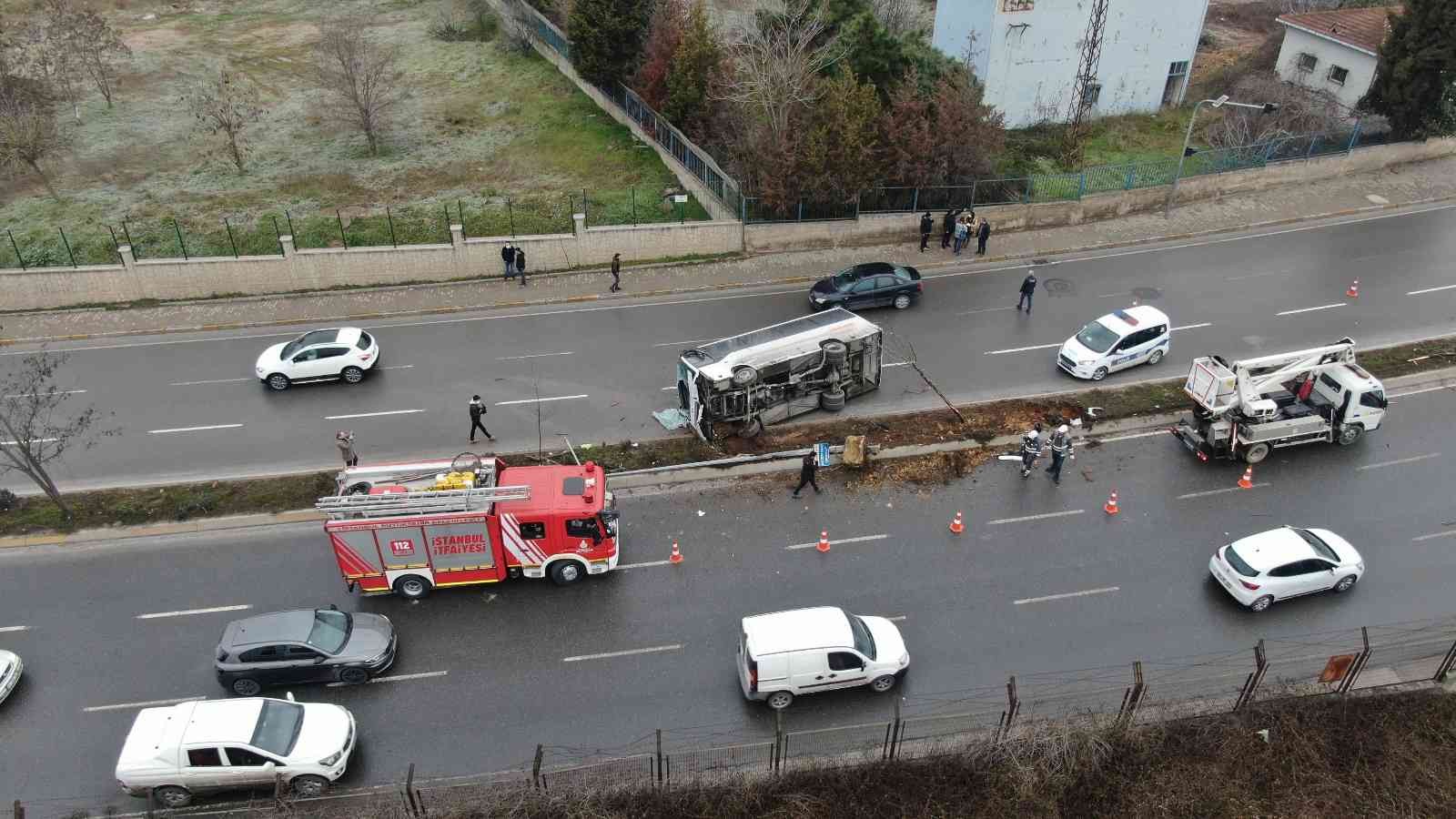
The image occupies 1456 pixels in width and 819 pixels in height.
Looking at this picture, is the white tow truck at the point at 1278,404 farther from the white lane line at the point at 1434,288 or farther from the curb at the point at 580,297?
the curb at the point at 580,297

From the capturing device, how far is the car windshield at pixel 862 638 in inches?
625

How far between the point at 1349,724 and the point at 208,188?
127 ft

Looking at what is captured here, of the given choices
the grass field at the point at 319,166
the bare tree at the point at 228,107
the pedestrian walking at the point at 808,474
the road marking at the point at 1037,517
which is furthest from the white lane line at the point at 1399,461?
the bare tree at the point at 228,107

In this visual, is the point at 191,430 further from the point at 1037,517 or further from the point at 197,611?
A: the point at 1037,517

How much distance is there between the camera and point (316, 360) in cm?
2569

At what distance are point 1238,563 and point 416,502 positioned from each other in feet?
52.1

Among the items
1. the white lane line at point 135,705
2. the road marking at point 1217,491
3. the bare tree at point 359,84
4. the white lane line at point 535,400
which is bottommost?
the white lane line at point 135,705

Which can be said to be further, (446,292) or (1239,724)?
(446,292)

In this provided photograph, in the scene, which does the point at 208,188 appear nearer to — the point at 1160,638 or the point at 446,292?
the point at 446,292

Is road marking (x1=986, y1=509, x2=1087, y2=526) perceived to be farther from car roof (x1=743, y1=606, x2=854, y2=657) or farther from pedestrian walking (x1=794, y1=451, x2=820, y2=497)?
car roof (x1=743, y1=606, x2=854, y2=657)

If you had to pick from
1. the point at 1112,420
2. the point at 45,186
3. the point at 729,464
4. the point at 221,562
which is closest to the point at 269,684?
the point at 221,562

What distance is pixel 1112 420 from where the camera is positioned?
23.6 m

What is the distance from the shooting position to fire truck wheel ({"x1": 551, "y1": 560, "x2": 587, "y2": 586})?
18641 mm

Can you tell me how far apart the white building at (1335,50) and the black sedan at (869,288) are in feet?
83.0
